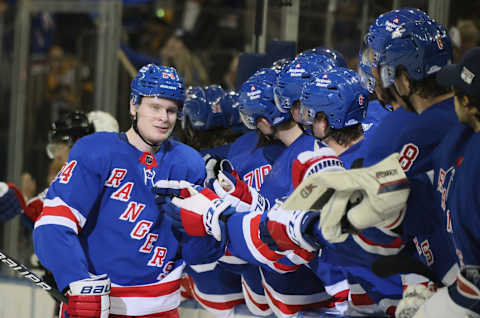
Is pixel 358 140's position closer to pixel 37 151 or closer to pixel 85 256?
pixel 85 256

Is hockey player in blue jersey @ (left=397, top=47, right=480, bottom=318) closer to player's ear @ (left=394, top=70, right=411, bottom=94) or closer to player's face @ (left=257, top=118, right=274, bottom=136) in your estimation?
player's ear @ (left=394, top=70, right=411, bottom=94)

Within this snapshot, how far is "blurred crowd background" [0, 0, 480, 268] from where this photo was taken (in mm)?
5656

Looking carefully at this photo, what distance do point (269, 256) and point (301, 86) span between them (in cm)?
65

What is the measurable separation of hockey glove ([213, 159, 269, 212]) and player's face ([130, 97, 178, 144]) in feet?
1.14

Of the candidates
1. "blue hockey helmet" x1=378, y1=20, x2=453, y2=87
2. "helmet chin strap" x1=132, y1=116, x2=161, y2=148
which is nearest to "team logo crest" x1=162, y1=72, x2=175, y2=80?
"helmet chin strap" x1=132, y1=116, x2=161, y2=148

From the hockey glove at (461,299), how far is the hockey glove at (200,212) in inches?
34.1

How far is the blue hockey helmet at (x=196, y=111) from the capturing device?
3.73m

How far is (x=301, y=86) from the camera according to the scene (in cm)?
291

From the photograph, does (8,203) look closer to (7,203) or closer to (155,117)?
(7,203)

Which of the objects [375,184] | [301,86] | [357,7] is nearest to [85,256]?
[301,86]

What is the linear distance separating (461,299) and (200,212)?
1.03 metres

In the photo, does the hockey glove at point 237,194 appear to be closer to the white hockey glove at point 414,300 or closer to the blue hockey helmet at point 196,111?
the white hockey glove at point 414,300

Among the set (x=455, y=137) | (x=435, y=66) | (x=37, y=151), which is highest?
(x=435, y=66)

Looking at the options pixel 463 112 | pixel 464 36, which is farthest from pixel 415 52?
pixel 464 36
